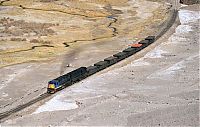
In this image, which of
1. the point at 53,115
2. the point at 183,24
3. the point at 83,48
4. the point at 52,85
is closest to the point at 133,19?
the point at 183,24

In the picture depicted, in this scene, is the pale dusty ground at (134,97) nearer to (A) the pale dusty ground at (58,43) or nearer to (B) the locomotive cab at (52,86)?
(B) the locomotive cab at (52,86)

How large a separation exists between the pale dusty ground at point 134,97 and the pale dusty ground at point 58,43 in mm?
4854

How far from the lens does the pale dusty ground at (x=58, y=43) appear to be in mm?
45713

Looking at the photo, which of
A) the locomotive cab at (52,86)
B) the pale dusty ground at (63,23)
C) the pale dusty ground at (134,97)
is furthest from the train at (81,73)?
the pale dusty ground at (63,23)

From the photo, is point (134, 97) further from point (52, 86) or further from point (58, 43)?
point (58, 43)

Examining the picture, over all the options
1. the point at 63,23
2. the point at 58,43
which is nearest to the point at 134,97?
the point at 58,43

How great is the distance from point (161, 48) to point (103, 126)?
92.6ft

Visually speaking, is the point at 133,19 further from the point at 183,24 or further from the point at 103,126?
the point at 103,126

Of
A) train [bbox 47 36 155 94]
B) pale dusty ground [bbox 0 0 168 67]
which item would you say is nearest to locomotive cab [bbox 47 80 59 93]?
train [bbox 47 36 155 94]

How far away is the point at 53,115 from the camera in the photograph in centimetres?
3509

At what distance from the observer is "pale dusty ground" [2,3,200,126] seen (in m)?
34.0

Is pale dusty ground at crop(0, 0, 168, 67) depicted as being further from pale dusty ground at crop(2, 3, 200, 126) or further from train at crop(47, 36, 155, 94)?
pale dusty ground at crop(2, 3, 200, 126)

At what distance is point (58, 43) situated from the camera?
63219mm

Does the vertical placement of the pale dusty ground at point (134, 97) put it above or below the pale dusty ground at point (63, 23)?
below
